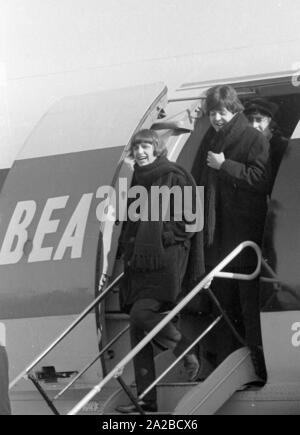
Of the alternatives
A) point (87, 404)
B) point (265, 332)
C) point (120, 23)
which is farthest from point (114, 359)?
point (120, 23)

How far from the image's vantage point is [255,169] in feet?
18.1

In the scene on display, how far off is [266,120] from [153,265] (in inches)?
31.8

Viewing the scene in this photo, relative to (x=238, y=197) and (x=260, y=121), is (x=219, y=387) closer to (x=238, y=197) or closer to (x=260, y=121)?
(x=238, y=197)

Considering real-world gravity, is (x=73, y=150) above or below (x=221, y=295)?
above

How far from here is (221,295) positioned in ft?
18.6

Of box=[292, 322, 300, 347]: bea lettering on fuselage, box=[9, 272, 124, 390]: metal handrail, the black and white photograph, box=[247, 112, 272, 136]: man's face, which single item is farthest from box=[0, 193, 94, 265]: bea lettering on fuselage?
box=[292, 322, 300, 347]: bea lettering on fuselage

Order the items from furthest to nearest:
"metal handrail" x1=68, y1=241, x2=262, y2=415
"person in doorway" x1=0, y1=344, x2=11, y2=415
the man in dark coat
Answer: the man in dark coat
"metal handrail" x1=68, y1=241, x2=262, y2=415
"person in doorway" x1=0, y1=344, x2=11, y2=415

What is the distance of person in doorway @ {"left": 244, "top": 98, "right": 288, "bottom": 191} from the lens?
556cm

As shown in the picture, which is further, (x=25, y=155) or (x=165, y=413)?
(x=25, y=155)

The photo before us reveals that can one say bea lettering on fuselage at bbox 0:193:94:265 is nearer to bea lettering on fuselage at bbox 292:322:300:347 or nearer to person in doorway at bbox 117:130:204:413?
person in doorway at bbox 117:130:204:413

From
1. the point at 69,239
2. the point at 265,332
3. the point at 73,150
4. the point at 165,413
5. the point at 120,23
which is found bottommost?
the point at 165,413

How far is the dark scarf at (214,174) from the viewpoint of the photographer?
555cm

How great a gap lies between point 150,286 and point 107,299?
27 cm

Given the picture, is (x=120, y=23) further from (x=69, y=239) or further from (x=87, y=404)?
(x=87, y=404)
